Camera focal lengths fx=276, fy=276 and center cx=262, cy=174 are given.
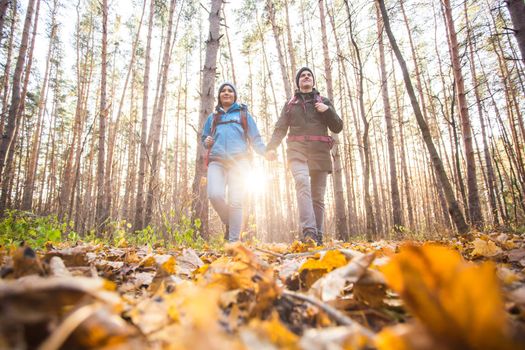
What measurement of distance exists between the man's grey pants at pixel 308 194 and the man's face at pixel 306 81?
40.2 inches

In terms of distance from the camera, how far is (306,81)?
139 inches

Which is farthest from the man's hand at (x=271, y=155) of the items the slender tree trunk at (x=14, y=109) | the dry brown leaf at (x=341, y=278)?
the slender tree trunk at (x=14, y=109)

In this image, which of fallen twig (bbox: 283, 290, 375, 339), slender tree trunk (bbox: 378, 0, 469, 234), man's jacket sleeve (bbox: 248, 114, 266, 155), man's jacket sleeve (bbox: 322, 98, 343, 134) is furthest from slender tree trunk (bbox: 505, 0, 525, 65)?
fallen twig (bbox: 283, 290, 375, 339)

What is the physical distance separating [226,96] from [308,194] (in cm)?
170

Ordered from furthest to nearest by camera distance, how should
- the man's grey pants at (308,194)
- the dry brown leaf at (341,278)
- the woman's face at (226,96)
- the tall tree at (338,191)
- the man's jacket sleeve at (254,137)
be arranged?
the tall tree at (338,191)
the woman's face at (226,96)
the man's jacket sleeve at (254,137)
the man's grey pants at (308,194)
the dry brown leaf at (341,278)

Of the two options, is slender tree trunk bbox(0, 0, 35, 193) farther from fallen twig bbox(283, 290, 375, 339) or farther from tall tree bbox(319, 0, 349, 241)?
tall tree bbox(319, 0, 349, 241)

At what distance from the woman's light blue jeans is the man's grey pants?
0.65 metres

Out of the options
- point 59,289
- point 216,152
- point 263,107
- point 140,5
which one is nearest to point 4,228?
point 216,152

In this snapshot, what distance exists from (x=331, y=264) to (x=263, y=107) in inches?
795

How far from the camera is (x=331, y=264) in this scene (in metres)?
0.86

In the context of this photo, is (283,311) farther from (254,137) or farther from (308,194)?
(254,137)

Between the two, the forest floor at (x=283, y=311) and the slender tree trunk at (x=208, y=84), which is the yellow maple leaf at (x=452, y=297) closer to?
the forest floor at (x=283, y=311)

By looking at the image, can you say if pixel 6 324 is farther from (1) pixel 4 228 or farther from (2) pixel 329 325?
(1) pixel 4 228

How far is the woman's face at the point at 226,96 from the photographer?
367cm
